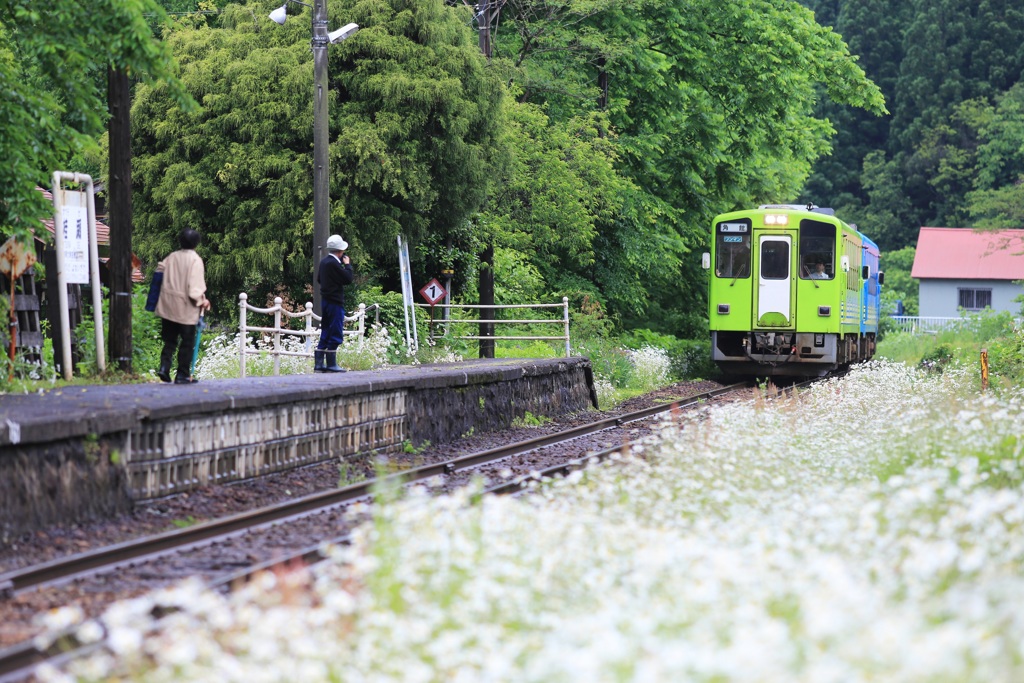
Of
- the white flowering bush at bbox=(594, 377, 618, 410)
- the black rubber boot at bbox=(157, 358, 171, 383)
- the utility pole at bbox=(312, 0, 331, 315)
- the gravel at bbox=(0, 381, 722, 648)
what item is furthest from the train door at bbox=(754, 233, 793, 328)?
the black rubber boot at bbox=(157, 358, 171, 383)

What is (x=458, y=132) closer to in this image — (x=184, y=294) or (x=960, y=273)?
(x=184, y=294)

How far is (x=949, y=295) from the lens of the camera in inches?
2319

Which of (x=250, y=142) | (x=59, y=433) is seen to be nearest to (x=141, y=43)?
(x=59, y=433)

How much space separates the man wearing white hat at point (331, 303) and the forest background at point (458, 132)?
266 cm

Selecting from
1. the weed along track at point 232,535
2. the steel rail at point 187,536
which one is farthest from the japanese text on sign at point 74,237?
the steel rail at point 187,536

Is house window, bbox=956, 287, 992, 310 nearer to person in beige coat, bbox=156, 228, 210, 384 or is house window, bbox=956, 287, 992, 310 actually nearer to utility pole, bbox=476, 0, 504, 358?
utility pole, bbox=476, 0, 504, 358

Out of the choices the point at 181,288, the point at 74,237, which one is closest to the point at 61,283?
the point at 74,237

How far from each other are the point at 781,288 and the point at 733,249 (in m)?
1.14

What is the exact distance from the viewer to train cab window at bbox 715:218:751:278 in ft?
79.2

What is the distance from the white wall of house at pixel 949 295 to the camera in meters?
58.0

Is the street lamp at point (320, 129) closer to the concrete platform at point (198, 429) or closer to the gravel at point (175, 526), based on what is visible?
the concrete platform at point (198, 429)

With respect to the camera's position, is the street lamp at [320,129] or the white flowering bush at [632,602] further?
the street lamp at [320,129]

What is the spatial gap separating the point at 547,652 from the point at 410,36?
18.6 metres

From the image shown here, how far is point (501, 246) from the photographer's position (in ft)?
87.6
